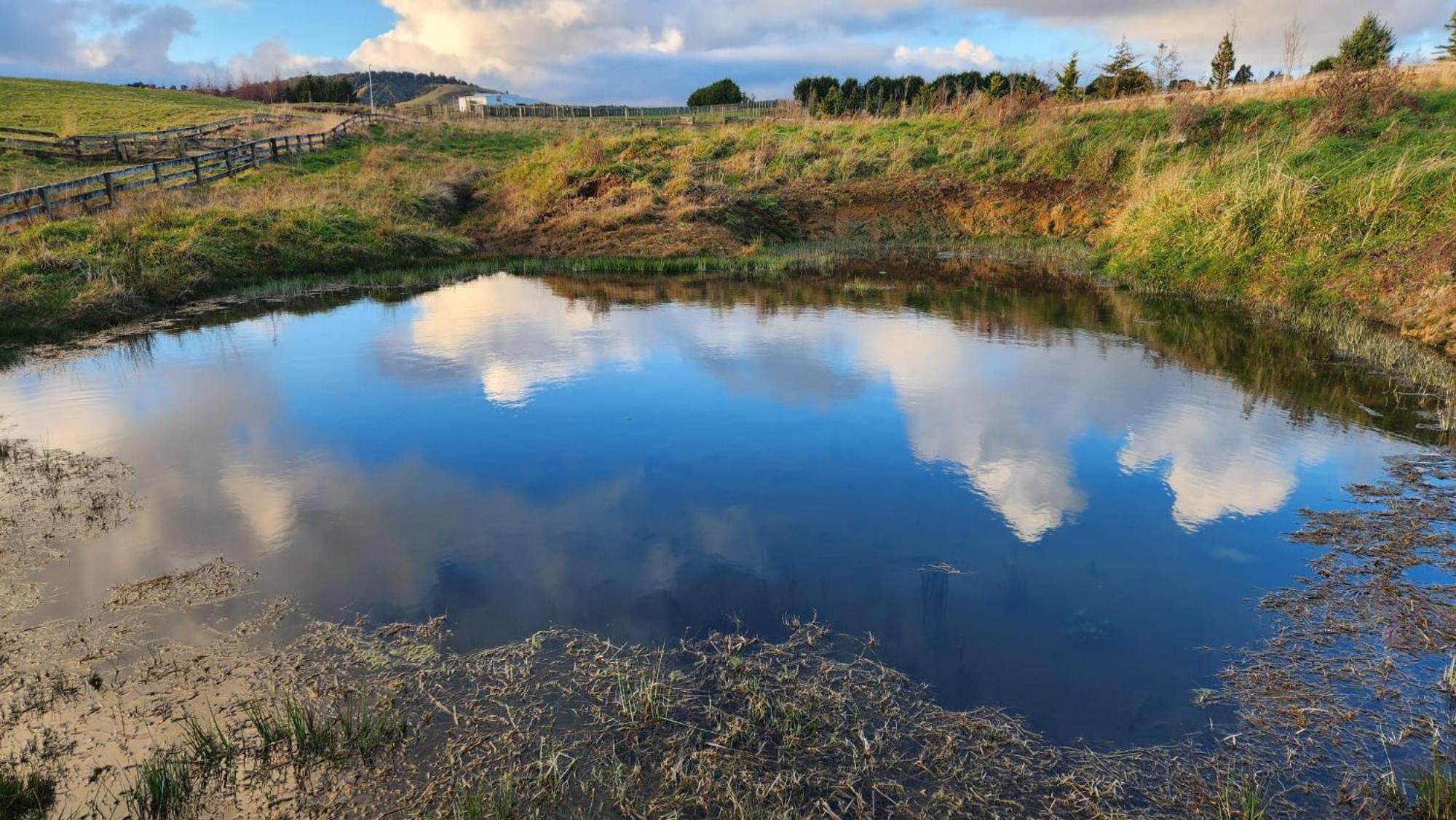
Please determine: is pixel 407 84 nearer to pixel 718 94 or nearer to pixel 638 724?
pixel 718 94

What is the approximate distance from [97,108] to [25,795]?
57.7 metres

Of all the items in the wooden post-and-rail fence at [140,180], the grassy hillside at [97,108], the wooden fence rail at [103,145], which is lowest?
the wooden post-and-rail fence at [140,180]

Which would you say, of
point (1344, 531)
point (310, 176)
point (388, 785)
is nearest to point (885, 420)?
point (1344, 531)

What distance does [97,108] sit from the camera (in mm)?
46281

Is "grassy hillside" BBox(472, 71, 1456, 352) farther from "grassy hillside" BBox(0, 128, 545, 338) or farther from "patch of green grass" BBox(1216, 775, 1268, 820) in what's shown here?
"patch of green grass" BBox(1216, 775, 1268, 820)

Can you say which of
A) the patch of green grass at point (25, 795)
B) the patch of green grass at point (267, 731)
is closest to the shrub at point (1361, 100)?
the patch of green grass at point (267, 731)

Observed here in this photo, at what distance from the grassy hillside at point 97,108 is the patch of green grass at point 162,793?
41274mm

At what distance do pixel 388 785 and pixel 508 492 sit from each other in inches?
140

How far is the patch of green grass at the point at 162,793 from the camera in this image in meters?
3.52

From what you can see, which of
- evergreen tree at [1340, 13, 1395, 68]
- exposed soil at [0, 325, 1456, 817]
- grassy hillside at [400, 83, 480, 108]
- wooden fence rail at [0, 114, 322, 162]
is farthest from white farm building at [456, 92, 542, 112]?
exposed soil at [0, 325, 1456, 817]

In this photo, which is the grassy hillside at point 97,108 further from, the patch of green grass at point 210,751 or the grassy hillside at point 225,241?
the patch of green grass at point 210,751

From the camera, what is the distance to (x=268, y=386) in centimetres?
1014

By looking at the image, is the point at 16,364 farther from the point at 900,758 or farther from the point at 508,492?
the point at 900,758

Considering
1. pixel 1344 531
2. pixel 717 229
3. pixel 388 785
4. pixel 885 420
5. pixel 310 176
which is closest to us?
pixel 388 785
